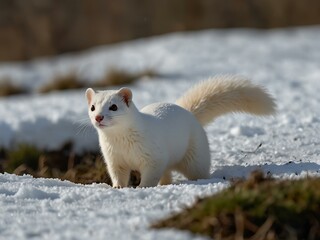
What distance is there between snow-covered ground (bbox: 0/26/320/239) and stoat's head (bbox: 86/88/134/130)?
16.7 inches

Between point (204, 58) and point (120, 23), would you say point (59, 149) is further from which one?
point (120, 23)

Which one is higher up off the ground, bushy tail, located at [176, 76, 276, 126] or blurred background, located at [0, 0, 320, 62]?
blurred background, located at [0, 0, 320, 62]

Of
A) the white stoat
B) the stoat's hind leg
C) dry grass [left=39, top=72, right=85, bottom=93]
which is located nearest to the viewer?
the white stoat

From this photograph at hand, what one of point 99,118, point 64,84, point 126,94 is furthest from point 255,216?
point 64,84

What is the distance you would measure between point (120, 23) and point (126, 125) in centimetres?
1244

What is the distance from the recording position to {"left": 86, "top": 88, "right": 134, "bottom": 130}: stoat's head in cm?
505

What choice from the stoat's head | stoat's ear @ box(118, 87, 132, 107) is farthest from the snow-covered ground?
stoat's ear @ box(118, 87, 132, 107)

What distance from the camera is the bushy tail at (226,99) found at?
5859mm

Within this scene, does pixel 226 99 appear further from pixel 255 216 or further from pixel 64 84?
pixel 64 84

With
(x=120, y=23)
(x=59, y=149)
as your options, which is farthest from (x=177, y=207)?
(x=120, y=23)

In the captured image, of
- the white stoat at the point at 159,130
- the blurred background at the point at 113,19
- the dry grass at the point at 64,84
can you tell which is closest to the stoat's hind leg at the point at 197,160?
the white stoat at the point at 159,130

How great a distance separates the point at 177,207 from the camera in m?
4.18

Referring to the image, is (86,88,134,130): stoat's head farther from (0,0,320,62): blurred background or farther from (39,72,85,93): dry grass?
(0,0,320,62): blurred background

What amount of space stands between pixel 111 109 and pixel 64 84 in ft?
22.2
